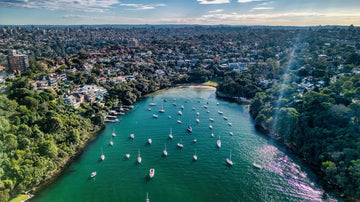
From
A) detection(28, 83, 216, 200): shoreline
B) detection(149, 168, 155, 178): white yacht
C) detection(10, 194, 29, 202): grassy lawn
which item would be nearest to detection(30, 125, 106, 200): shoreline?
detection(28, 83, 216, 200): shoreline

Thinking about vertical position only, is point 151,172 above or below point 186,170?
above

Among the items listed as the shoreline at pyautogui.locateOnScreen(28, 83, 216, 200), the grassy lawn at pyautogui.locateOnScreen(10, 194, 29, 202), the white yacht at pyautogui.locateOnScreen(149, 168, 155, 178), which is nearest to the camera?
the grassy lawn at pyautogui.locateOnScreen(10, 194, 29, 202)

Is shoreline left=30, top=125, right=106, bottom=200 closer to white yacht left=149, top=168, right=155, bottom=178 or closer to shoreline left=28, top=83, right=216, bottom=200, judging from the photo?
shoreline left=28, top=83, right=216, bottom=200

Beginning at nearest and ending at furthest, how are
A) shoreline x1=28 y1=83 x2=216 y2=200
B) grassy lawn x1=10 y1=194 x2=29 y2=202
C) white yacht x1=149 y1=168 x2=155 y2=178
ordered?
grassy lawn x1=10 y1=194 x2=29 y2=202 < shoreline x1=28 y1=83 x2=216 y2=200 < white yacht x1=149 y1=168 x2=155 y2=178

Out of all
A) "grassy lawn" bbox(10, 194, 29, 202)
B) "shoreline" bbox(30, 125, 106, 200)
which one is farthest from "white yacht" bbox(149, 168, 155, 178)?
"grassy lawn" bbox(10, 194, 29, 202)

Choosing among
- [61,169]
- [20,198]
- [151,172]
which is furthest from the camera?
[61,169]

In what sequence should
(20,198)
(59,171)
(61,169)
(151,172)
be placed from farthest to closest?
(61,169) → (59,171) → (151,172) → (20,198)

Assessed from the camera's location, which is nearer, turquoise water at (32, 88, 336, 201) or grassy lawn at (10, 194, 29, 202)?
grassy lawn at (10, 194, 29, 202)

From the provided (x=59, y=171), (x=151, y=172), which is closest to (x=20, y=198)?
(x=59, y=171)

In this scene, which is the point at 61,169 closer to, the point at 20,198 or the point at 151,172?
the point at 20,198

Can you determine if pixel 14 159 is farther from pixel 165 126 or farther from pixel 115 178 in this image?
pixel 165 126
